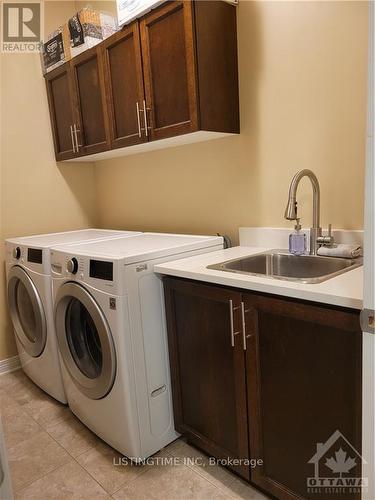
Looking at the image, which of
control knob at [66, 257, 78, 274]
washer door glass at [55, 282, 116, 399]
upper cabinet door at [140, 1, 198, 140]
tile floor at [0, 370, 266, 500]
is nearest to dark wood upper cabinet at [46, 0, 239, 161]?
upper cabinet door at [140, 1, 198, 140]

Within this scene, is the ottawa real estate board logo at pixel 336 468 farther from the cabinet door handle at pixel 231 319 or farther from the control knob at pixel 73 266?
the control knob at pixel 73 266

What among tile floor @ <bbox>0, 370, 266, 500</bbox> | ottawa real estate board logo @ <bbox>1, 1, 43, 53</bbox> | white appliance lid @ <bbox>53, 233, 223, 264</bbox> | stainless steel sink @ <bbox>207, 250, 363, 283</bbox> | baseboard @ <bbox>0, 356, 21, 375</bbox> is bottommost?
tile floor @ <bbox>0, 370, 266, 500</bbox>

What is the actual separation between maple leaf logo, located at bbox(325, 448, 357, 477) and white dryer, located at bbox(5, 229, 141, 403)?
1497 millimetres

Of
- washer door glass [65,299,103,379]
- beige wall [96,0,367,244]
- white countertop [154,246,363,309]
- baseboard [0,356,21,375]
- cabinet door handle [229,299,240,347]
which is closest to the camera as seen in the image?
white countertop [154,246,363,309]

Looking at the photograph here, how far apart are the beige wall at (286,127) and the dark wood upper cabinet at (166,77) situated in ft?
0.39

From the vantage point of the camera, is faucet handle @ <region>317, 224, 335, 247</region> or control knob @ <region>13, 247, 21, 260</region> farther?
control knob @ <region>13, 247, 21, 260</region>

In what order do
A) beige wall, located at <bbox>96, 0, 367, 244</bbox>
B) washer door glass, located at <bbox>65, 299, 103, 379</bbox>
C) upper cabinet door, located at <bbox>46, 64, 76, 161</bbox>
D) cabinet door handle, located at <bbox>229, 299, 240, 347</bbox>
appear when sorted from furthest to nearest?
upper cabinet door, located at <bbox>46, 64, 76, 161</bbox> → washer door glass, located at <bbox>65, 299, 103, 379</bbox> → beige wall, located at <bbox>96, 0, 367, 244</bbox> → cabinet door handle, located at <bbox>229, 299, 240, 347</bbox>

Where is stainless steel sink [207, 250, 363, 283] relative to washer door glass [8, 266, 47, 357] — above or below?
above

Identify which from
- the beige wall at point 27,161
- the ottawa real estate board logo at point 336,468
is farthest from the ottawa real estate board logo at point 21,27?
the ottawa real estate board logo at point 336,468

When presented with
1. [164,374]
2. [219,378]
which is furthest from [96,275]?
[219,378]

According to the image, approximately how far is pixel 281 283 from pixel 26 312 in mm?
1804

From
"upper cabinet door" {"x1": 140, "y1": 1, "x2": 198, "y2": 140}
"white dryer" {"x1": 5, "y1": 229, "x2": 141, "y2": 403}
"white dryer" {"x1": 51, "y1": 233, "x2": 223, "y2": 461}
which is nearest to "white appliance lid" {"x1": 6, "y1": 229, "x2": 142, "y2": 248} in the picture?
"white dryer" {"x1": 5, "y1": 229, "x2": 141, "y2": 403}

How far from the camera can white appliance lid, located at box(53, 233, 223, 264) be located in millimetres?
1567

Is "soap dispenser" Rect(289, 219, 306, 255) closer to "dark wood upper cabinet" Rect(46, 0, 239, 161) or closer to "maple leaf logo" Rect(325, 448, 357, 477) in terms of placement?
"dark wood upper cabinet" Rect(46, 0, 239, 161)
